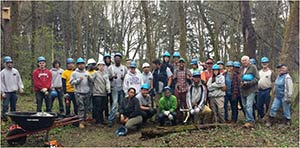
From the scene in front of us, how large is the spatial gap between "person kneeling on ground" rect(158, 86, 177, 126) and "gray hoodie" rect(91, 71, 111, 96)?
1.53 metres

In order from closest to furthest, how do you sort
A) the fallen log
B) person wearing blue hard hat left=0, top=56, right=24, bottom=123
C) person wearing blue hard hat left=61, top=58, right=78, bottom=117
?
the fallen log < person wearing blue hard hat left=0, top=56, right=24, bottom=123 < person wearing blue hard hat left=61, top=58, right=78, bottom=117

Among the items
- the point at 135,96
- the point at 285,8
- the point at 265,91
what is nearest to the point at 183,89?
the point at 135,96

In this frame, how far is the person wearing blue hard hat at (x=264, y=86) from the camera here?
387 inches

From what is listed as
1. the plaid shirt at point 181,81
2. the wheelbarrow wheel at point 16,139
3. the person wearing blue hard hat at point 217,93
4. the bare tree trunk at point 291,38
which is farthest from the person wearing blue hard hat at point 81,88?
the bare tree trunk at point 291,38

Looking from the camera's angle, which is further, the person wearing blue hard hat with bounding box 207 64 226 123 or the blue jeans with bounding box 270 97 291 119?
the person wearing blue hard hat with bounding box 207 64 226 123

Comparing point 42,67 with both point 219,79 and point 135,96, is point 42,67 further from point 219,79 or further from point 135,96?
point 219,79

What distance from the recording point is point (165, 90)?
9.52 m

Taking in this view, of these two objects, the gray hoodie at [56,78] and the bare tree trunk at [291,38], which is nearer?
the bare tree trunk at [291,38]

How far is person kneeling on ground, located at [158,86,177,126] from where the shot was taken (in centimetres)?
947

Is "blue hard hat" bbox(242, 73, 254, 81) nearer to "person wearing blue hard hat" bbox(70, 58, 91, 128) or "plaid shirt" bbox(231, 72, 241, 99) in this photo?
"plaid shirt" bbox(231, 72, 241, 99)

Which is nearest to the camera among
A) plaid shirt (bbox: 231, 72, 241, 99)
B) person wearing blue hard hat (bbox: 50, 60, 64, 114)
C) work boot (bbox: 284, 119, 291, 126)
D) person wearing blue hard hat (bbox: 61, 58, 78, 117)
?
work boot (bbox: 284, 119, 291, 126)

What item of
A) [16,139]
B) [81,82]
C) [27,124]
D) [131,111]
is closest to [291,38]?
[131,111]

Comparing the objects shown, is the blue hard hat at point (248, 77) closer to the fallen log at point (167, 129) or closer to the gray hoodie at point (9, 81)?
the fallen log at point (167, 129)

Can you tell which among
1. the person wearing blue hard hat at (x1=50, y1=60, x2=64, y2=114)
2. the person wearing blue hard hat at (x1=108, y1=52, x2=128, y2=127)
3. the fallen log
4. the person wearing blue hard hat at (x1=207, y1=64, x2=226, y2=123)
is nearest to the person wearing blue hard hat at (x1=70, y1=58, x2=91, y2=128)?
the person wearing blue hard hat at (x1=108, y1=52, x2=128, y2=127)
